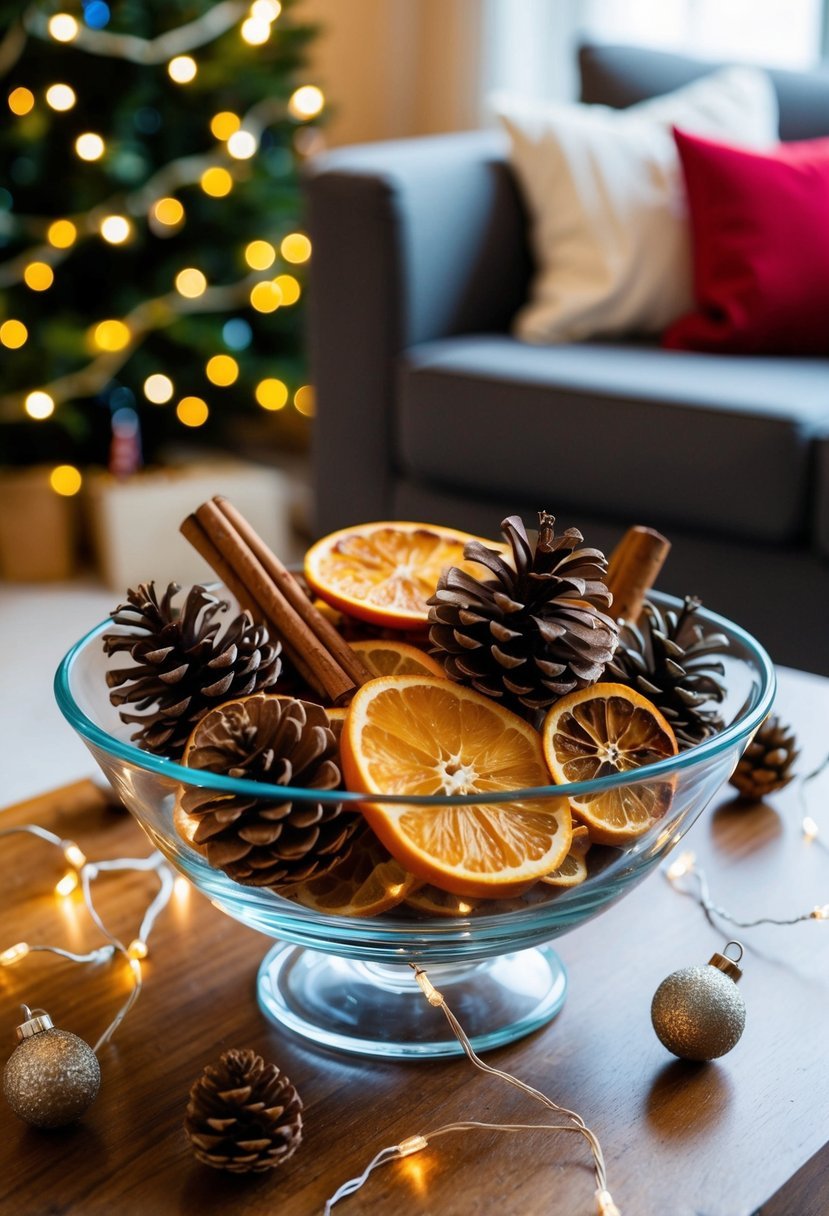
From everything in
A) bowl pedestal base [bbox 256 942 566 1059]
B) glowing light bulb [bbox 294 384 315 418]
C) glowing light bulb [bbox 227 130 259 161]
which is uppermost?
glowing light bulb [bbox 227 130 259 161]

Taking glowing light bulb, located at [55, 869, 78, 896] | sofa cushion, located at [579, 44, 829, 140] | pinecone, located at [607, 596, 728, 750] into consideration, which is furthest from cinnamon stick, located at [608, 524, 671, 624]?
sofa cushion, located at [579, 44, 829, 140]

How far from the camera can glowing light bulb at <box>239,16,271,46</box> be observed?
2537mm

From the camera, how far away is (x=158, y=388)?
105 inches

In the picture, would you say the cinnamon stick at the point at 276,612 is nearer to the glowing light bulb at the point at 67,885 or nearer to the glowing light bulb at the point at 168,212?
the glowing light bulb at the point at 67,885

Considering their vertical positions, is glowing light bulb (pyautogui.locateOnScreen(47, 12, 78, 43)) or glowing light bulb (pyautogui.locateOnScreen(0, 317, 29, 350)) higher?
glowing light bulb (pyautogui.locateOnScreen(47, 12, 78, 43))

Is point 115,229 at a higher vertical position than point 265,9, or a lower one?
lower

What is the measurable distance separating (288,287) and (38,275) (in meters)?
0.53

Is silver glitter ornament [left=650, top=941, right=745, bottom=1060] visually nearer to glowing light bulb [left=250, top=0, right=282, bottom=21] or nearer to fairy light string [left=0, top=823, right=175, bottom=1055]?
fairy light string [left=0, top=823, right=175, bottom=1055]

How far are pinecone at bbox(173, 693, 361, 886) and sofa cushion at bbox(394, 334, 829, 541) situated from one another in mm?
1229

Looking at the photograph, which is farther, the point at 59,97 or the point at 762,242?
the point at 59,97

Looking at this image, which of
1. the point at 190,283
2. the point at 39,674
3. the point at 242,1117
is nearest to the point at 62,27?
the point at 190,283

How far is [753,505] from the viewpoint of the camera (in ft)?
5.65

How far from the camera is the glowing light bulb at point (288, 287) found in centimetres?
277

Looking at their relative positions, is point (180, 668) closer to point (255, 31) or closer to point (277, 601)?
point (277, 601)
